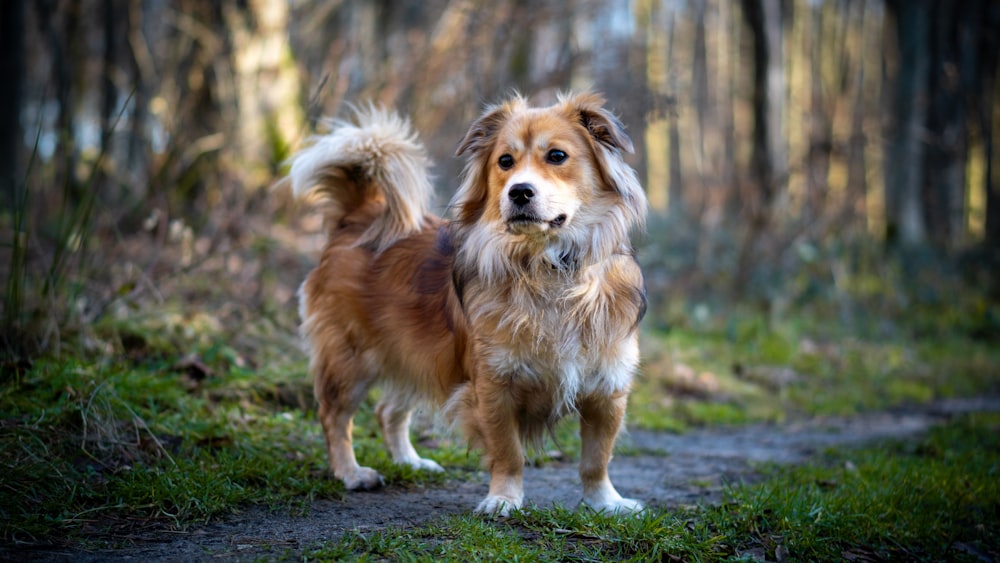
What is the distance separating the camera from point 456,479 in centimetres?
454

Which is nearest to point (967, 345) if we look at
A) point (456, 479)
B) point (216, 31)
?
point (456, 479)

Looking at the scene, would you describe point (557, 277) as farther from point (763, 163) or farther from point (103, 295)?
point (763, 163)

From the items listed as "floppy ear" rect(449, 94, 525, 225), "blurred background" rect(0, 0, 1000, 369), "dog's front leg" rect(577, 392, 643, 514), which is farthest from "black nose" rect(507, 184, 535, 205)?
"blurred background" rect(0, 0, 1000, 369)

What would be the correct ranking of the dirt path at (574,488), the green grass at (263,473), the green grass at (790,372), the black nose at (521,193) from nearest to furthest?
the dirt path at (574,488)
the green grass at (263,473)
the black nose at (521,193)
the green grass at (790,372)

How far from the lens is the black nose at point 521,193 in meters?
3.52

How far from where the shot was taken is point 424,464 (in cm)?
459

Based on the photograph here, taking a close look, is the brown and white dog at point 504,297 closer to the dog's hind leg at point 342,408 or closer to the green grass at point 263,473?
the dog's hind leg at point 342,408

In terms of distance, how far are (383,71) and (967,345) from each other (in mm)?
7670

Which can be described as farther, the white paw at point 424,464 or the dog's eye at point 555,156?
the white paw at point 424,464

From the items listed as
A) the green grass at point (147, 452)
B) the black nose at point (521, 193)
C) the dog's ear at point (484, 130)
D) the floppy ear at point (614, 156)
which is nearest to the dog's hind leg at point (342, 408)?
the green grass at point (147, 452)

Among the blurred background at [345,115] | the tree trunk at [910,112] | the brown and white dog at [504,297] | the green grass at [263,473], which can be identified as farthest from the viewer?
the tree trunk at [910,112]

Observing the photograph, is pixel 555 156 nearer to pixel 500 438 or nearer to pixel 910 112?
pixel 500 438

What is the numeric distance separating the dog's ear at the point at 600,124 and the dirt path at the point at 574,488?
5.57 feet

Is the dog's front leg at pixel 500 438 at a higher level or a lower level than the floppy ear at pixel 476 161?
lower
